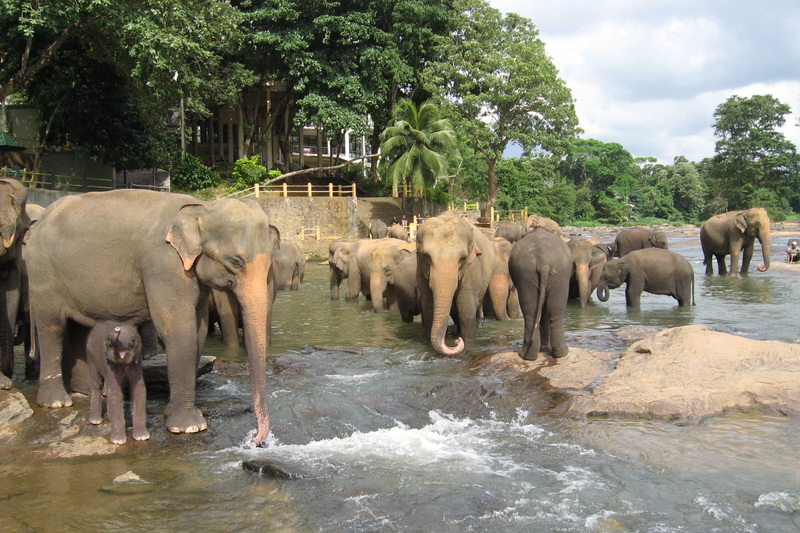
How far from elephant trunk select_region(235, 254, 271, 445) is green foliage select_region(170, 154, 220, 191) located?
35.6 metres

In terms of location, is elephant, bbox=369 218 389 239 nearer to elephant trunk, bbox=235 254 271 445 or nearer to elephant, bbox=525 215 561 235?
elephant, bbox=525 215 561 235

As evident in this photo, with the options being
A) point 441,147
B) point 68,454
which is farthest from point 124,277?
point 441,147

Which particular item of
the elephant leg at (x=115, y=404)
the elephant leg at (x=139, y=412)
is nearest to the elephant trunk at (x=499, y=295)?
the elephant leg at (x=139, y=412)

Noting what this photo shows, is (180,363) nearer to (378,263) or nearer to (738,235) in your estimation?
(378,263)

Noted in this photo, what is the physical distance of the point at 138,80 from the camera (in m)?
24.2

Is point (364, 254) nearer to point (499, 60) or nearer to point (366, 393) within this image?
point (366, 393)

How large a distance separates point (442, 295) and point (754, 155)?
213 ft

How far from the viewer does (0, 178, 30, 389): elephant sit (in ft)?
23.5

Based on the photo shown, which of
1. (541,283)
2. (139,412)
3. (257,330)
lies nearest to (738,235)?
(541,283)

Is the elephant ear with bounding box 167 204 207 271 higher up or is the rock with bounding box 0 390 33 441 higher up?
the elephant ear with bounding box 167 204 207 271

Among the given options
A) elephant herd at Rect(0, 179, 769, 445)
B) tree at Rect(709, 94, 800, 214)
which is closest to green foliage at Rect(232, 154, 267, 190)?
elephant herd at Rect(0, 179, 769, 445)

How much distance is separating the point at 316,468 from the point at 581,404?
8.86ft

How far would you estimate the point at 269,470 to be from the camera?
218 inches

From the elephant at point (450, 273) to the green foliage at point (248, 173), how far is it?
105ft
